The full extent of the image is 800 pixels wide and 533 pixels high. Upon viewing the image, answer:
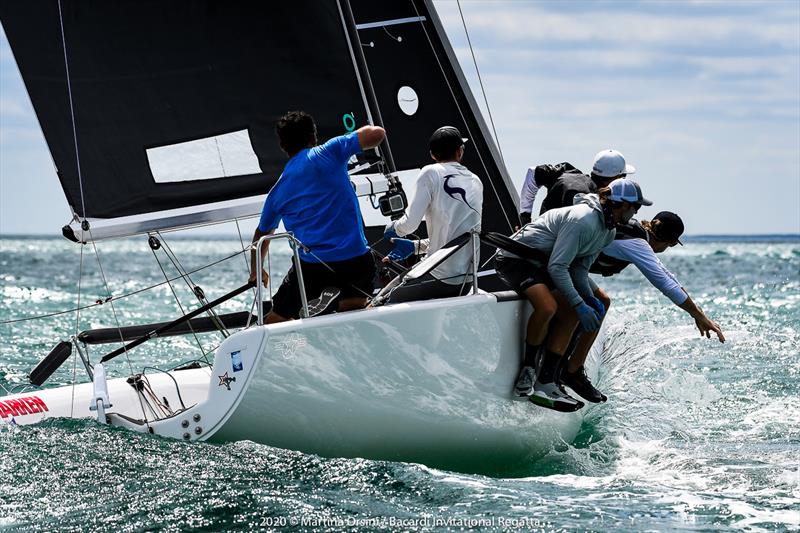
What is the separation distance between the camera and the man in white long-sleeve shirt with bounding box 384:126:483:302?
505 centimetres

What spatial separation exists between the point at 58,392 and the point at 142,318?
8.53 meters

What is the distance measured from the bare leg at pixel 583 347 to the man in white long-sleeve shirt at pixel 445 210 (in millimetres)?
629

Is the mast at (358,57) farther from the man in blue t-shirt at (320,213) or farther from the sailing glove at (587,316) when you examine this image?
the sailing glove at (587,316)

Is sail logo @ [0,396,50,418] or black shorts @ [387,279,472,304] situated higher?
black shorts @ [387,279,472,304]

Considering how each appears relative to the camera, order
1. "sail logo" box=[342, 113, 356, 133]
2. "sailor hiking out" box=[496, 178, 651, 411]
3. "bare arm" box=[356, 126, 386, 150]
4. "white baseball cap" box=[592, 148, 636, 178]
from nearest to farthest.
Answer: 1. "bare arm" box=[356, 126, 386, 150]
2. "sailor hiking out" box=[496, 178, 651, 411]
3. "white baseball cap" box=[592, 148, 636, 178]
4. "sail logo" box=[342, 113, 356, 133]

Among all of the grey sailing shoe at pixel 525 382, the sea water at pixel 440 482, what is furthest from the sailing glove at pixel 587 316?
the sea water at pixel 440 482

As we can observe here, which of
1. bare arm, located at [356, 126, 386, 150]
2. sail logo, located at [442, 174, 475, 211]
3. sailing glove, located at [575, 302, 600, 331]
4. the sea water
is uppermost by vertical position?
bare arm, located at [356, 126, 386, 150]

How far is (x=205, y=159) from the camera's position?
5.89m

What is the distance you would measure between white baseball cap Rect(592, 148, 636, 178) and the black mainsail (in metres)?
1.11

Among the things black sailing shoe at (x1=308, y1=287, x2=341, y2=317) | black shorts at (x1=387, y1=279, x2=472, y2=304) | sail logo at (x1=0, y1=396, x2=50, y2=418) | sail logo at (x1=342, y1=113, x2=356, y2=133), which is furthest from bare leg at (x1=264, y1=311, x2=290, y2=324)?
sail logo at (x1=0, y1=396, x2=50, y2=418)

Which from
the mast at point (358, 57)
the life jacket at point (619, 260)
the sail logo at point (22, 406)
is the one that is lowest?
the sail logo at point (22, 406)

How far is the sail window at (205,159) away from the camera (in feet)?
19.2

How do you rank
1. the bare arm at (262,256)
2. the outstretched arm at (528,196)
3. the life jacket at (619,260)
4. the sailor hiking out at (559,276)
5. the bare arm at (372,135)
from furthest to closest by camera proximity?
the outstretched arm at (528,196), the life jacket at (619,260), the sailor hiking out at (559,276), the bare arm at (372,135), the bare arm at (262,256)

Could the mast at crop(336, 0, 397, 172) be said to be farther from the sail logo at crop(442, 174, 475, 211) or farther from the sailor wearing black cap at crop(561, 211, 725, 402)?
the sailor wearing black cap at crop(561, 211, 725, 402)
